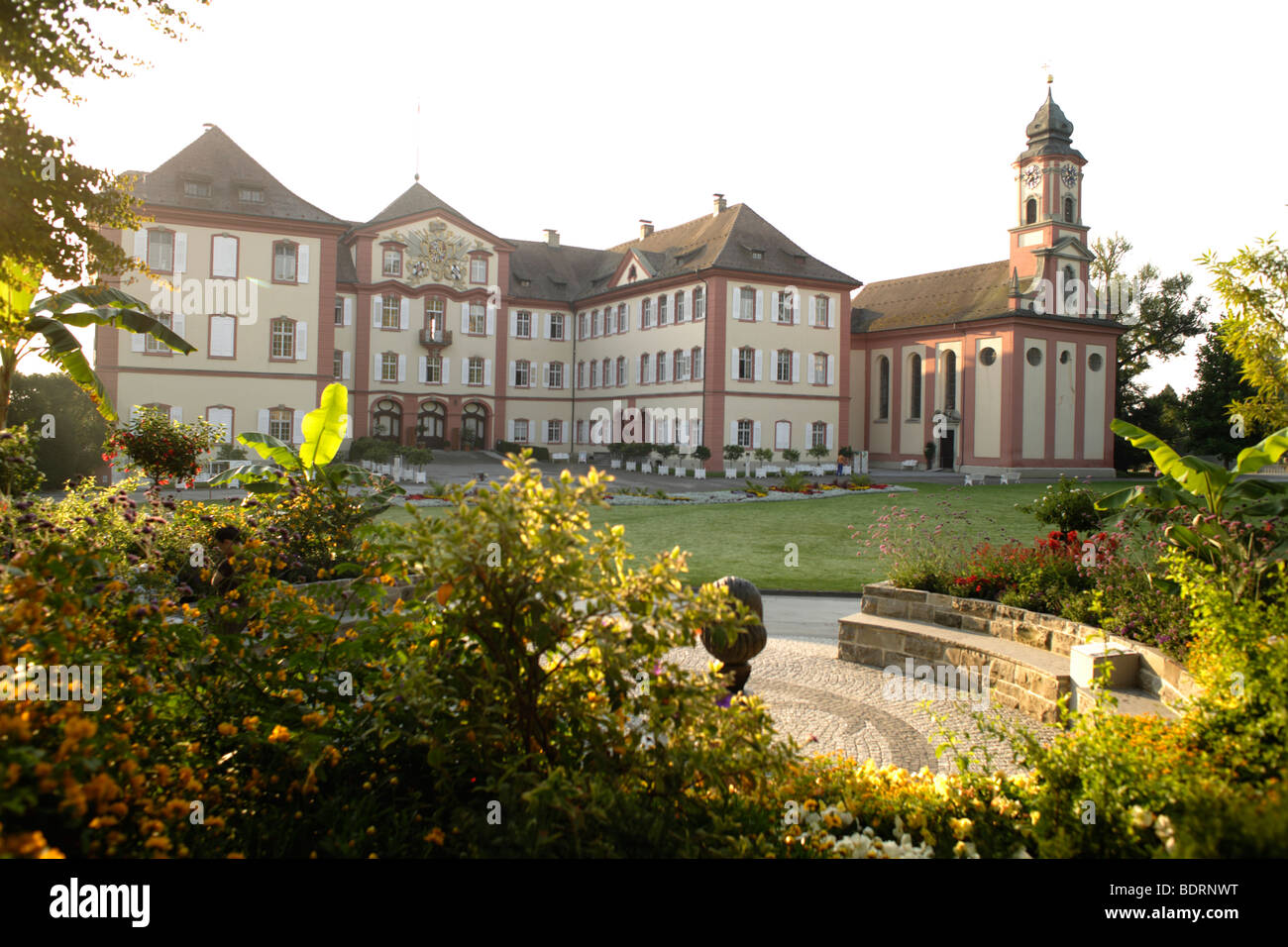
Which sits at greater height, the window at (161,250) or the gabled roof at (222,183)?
the gabled roof at (222,183)

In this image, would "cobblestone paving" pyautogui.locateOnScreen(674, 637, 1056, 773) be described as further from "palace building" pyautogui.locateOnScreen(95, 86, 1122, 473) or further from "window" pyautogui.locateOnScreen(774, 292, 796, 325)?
"window" pyautogui.locateOnScreen(774, 292, 796, 325)

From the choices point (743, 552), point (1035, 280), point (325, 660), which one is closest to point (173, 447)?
point (743, 552)

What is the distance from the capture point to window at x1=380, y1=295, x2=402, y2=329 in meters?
50.6

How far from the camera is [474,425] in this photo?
5469 cm

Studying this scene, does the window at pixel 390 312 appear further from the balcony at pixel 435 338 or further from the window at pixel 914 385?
the window at pixel 914 385

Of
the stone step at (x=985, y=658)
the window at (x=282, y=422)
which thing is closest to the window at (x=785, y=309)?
the window at (x=282, y=422)

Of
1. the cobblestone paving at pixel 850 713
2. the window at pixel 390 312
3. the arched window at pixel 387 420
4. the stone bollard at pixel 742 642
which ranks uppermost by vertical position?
the window at pixel 390 312

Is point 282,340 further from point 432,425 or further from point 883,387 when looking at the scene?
point 883,387

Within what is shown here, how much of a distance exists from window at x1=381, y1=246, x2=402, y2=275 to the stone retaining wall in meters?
44.5

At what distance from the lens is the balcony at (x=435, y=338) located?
169 feet

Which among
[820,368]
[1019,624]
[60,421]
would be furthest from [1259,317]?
[820,368]

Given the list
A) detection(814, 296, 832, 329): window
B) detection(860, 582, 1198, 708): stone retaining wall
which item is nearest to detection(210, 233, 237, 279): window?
detection(814, 296, 832, 329): window

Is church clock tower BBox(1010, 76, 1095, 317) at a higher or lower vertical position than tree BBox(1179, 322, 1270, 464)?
higher

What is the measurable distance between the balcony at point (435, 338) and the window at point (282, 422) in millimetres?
10141
